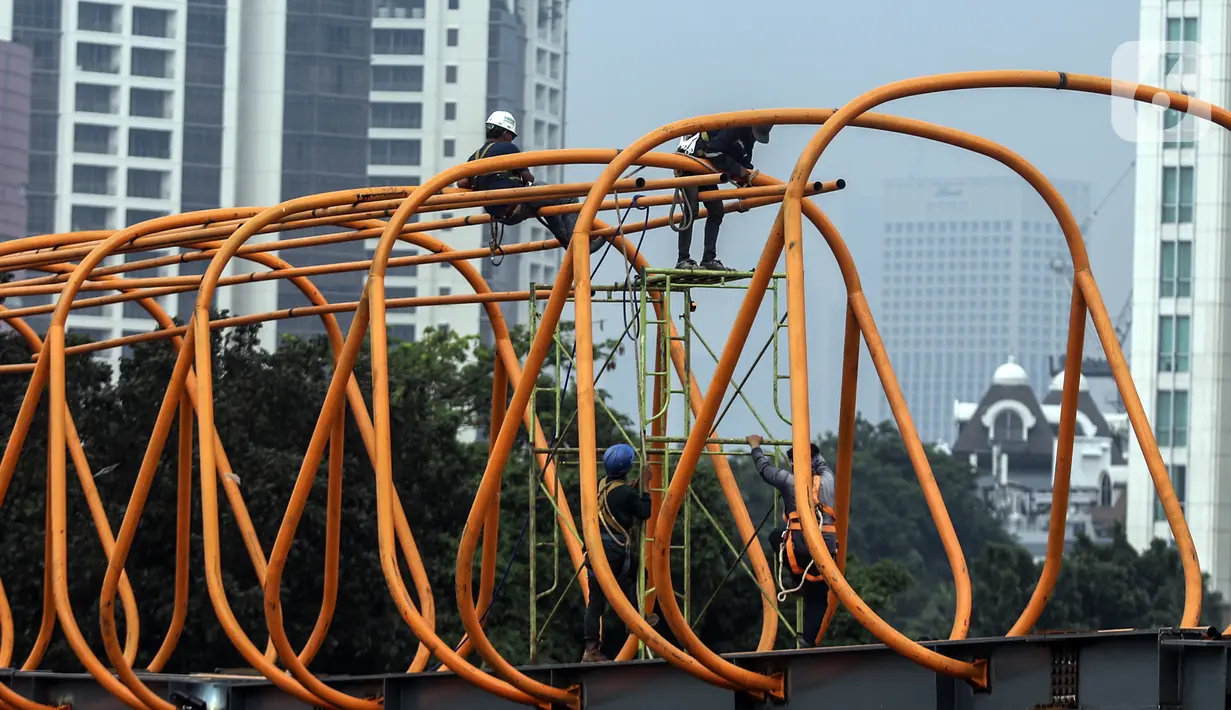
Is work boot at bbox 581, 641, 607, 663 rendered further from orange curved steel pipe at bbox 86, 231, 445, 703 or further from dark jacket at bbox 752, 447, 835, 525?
orange curved steel pipe at bbox 86, 231, 445, 703

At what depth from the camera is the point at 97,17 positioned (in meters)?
148

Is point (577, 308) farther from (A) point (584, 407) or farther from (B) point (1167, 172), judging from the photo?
(B) point (1167, 172)

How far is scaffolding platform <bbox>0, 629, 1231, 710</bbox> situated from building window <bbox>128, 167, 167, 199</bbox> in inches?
5242

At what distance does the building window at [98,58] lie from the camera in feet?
484

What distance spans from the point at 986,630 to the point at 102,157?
81052 millimetres

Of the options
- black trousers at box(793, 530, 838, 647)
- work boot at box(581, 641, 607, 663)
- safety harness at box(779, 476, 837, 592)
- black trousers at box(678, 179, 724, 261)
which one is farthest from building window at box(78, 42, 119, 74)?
work boot at box(581, 641, 607, 663)

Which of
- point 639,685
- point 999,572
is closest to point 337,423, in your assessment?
point 639,685

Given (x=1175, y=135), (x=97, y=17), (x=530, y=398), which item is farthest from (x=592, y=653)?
(x=97, y=17)

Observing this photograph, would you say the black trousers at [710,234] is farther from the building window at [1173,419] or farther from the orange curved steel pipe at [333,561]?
the building window at [1173,419]

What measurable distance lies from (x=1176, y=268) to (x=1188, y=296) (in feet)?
5.69

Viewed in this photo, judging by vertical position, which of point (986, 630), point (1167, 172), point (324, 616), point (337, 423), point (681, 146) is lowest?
point (986, 630)

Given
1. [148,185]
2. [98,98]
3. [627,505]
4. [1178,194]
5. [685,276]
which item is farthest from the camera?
[148,185]

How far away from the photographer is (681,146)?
21141mm

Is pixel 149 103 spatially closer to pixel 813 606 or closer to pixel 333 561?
pixel 333 561
